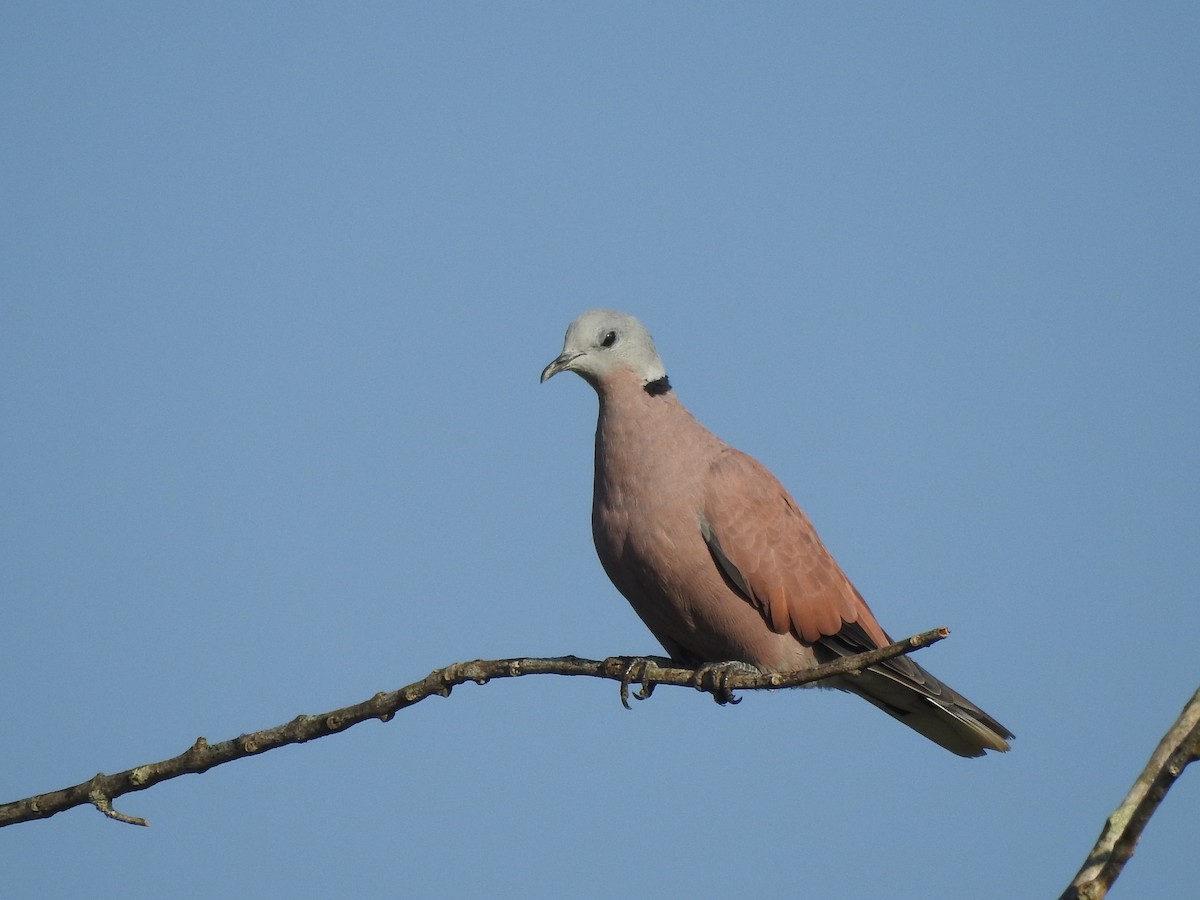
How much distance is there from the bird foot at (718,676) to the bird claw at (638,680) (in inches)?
8.3

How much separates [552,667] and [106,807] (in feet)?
5.03

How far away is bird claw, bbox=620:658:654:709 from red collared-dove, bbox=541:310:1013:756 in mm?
414

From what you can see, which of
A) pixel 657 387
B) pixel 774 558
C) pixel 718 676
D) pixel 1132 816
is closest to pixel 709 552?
pixel 774 558

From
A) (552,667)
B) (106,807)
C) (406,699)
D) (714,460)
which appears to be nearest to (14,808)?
(106,807)

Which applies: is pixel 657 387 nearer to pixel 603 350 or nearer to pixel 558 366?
pixel 603 350

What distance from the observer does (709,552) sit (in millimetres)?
6258

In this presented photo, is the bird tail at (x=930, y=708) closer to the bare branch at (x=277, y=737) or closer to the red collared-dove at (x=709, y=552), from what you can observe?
the red collared-dove at (x=709, y=552)

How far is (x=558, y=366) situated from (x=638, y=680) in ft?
5.12

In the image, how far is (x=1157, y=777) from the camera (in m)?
3.13

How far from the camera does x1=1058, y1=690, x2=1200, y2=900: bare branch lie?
10.1 ft

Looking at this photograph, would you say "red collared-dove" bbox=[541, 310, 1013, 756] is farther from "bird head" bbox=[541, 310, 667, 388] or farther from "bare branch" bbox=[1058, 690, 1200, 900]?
"bare branch" bbox=[1058, 690, 1200, 900]

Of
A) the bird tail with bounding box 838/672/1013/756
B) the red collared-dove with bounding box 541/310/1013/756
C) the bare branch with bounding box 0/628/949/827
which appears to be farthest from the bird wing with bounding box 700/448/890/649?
the bare branch with bounding box 0/628/949/827

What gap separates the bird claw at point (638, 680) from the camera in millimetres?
5801

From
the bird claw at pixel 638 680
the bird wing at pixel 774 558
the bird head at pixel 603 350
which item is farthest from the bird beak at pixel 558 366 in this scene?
the bird claw at pixel 638 680
